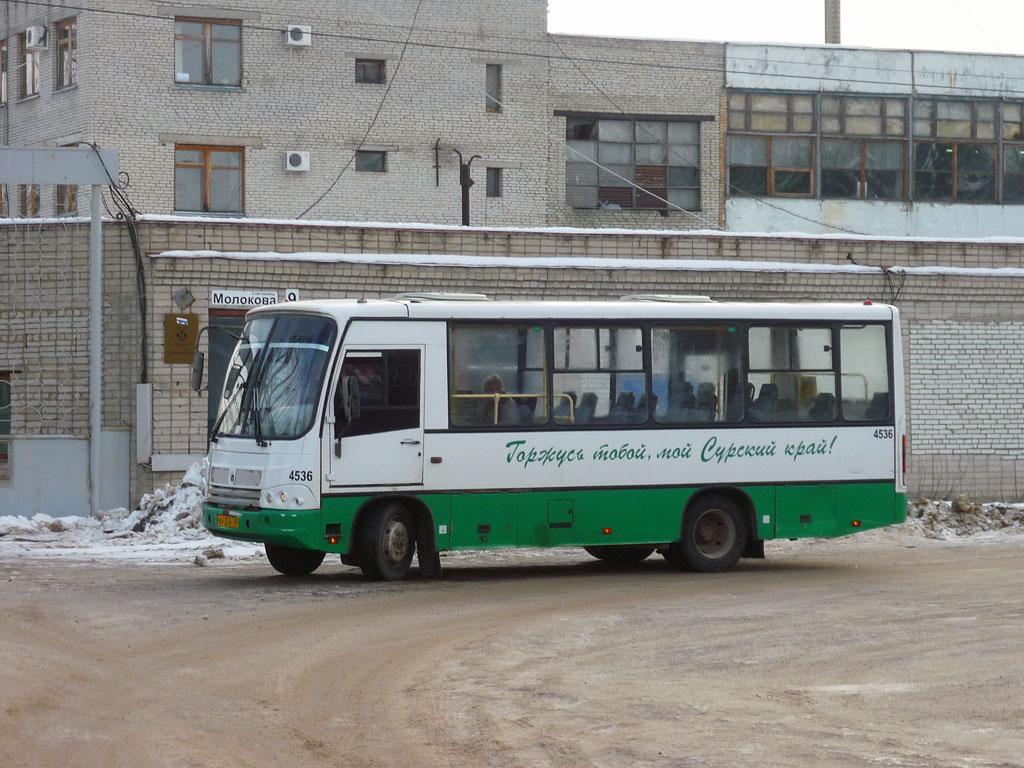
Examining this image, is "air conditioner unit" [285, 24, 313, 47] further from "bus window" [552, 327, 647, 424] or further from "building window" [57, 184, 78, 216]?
"bus window" [552, 327, 647, 424]

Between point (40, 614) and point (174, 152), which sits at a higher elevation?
point (174, 152)

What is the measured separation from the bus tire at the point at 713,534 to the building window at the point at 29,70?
26.3 meters

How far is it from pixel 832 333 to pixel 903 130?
2662 cm

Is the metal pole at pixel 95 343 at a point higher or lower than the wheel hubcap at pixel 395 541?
higher

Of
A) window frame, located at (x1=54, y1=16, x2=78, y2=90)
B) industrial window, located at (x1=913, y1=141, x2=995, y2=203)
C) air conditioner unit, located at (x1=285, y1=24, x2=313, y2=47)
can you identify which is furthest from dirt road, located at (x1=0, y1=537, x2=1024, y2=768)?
industrial window, located at (x1=913, y1=141, x2=995, y2=203)

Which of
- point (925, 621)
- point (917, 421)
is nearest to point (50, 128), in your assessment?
point (917, 421)

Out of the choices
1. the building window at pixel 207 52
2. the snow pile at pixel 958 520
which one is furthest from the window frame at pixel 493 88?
the snow pile at pixel 958 520

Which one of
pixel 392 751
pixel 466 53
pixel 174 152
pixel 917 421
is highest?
pixel 466 53

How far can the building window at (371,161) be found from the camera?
39219mm

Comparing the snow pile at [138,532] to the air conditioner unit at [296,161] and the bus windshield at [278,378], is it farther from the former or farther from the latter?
the air conditioner unit at [296,161]

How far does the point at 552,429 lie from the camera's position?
1695cm

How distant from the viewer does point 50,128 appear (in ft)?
126

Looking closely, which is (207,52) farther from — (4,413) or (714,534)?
(714,534)

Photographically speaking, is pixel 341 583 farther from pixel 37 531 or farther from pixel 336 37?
pixel 336 37
